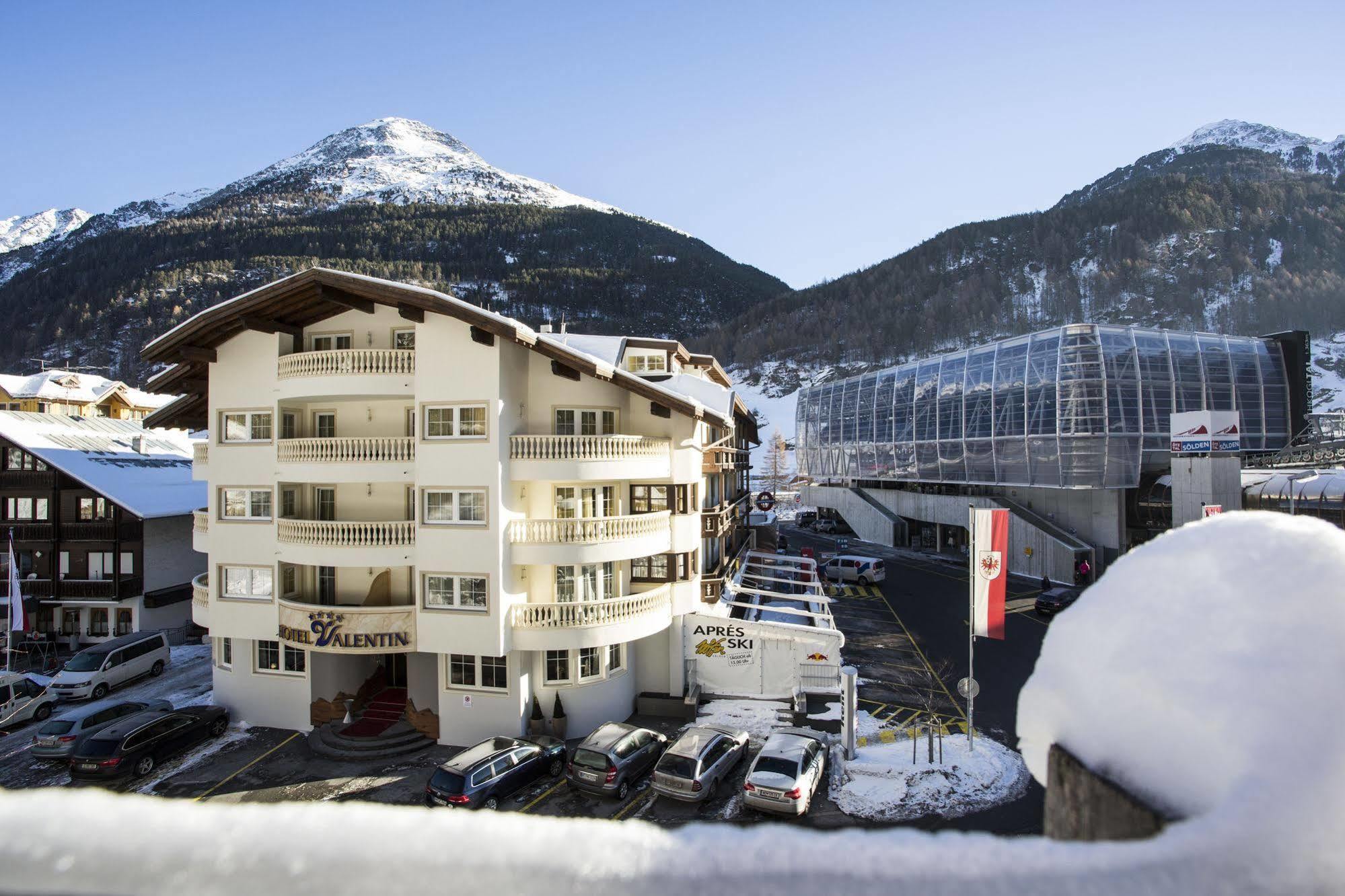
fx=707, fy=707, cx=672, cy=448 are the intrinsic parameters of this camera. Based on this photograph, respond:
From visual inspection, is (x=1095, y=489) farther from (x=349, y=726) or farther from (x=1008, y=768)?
(x=349, y=726)

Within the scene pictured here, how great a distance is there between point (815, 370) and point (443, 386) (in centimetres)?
17449

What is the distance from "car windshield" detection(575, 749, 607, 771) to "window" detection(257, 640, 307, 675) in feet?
34.2

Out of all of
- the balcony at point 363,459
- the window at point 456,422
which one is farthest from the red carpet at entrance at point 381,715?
the window at point 456,422

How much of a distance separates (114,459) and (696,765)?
3755 centimetres

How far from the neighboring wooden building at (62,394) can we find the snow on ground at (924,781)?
4727 cm

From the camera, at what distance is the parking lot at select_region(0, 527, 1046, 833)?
57.3 ft

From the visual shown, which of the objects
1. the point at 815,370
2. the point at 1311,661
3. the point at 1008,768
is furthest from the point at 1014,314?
the point at 1311,661

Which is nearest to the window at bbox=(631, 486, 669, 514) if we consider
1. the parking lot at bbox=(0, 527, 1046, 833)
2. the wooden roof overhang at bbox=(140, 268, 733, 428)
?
the wooden roof overhang at bbox=(140, 268, 733, 428)

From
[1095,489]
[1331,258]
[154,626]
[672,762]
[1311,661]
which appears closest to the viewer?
[1311,661]

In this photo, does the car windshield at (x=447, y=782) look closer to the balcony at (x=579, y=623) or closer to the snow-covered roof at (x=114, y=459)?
the balcony at (x=579, y=623)

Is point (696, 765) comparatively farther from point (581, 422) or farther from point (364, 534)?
point (364, 534)

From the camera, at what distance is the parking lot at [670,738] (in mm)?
17453

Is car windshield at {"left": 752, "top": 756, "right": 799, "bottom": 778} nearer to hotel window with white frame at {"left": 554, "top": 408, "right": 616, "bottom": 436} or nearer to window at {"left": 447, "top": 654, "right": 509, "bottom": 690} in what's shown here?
window at {"left": 447, "top": 654, "right": 509, "bottom": 690}

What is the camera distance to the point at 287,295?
71.9ft
